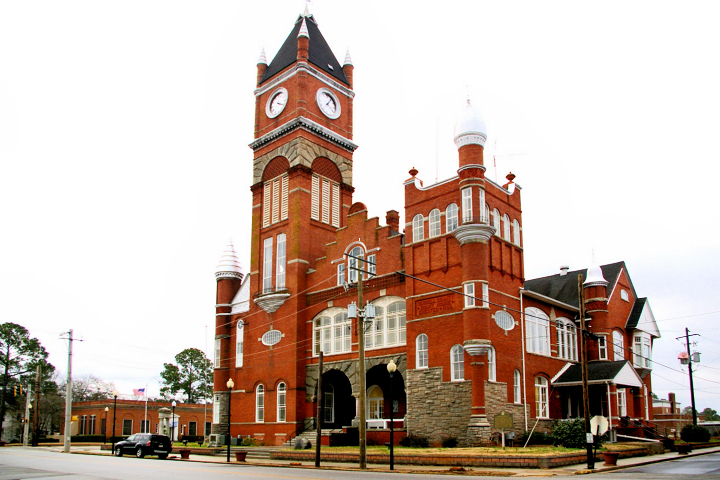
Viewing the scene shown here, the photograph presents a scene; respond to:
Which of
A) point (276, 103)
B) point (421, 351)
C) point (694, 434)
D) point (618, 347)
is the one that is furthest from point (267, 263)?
point (694, 434)

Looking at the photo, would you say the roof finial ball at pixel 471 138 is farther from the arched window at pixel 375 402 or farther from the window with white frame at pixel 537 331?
the arched window at pixel 375 402

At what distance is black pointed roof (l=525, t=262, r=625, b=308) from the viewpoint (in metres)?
45.6

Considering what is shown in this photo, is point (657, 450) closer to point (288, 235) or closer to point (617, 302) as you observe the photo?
point (617, 302)

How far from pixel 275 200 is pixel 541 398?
2322 centimetres

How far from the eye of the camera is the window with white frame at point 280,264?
153ft

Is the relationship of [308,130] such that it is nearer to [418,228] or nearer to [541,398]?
[418,228]

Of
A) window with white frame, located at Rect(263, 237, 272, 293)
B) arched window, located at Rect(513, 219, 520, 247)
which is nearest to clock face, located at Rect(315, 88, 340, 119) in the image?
window with white frame, located at Rect(263, 237, 272, 293)

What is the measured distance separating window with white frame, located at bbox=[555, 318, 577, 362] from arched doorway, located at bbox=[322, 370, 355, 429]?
14.4m

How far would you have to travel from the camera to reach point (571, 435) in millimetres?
31422

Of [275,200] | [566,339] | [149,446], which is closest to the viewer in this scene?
[149,446]

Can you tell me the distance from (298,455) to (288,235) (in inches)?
693

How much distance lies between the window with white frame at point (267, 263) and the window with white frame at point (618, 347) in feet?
80.0

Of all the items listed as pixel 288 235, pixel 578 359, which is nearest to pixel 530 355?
pixel 578 359

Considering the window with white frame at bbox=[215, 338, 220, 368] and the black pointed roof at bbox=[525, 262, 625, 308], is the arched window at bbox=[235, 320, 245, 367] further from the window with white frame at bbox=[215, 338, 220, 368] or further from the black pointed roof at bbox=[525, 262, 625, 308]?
the black pointed roof at bbox=[525, 262, 625, 308]
